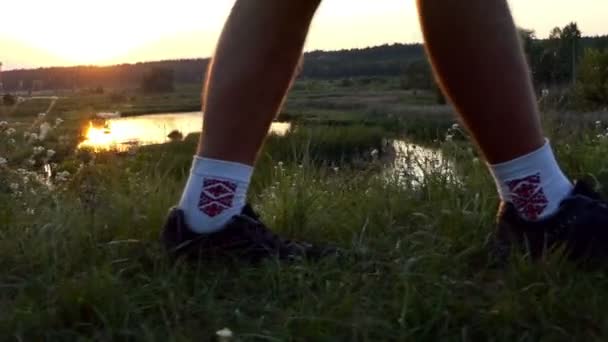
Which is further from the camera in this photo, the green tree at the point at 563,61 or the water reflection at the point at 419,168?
the green tree at the point at 563,61

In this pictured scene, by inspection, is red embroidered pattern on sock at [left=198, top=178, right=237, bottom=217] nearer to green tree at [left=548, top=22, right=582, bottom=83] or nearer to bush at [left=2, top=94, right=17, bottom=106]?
bush at [left=2, top=94, right=17, bottom=106]

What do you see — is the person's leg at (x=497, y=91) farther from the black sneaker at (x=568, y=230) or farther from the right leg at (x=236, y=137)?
the right leg at (x=236, y=137)

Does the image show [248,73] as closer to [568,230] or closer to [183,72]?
[568,230]

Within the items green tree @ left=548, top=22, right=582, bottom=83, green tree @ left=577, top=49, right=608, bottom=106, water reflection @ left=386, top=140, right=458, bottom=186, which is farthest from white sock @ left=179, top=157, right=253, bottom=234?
green tree @ left=577, top=49, right=608, bottom=106

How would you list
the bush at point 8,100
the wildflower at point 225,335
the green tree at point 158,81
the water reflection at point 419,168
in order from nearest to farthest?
the wildflower at point 225,335 → the water reflection at point 419,168 → the bush at point 8,100 → the green tree at point 158,81

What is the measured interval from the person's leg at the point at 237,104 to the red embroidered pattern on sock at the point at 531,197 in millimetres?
565

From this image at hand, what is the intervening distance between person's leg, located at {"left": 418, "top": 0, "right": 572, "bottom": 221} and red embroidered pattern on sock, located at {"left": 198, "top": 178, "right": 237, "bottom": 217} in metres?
0.53

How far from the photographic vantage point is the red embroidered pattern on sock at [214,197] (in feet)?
5.82

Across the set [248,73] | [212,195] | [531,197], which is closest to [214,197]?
[212,195]

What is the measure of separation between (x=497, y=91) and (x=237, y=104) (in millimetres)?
543

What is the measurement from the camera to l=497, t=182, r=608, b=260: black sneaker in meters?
1.69

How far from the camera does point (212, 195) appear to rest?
1774 mm

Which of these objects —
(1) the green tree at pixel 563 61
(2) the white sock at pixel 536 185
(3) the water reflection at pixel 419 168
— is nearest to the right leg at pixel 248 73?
(2) the white sock at pixel 536 185

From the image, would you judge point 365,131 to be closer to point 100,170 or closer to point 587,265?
point 100,170
